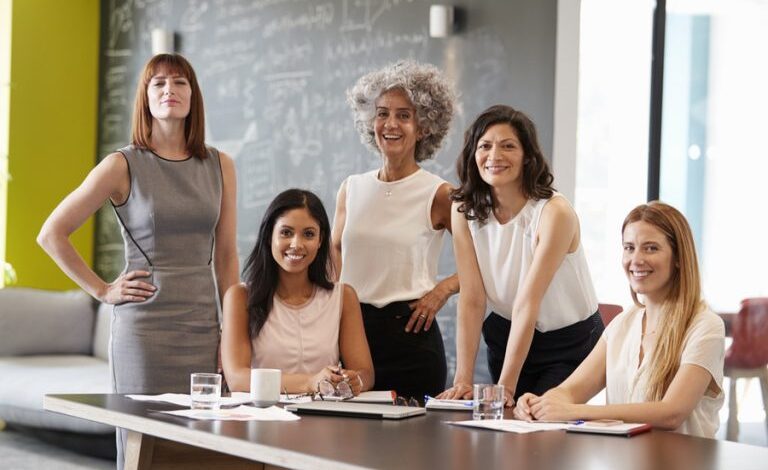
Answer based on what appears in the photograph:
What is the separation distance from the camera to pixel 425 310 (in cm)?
326

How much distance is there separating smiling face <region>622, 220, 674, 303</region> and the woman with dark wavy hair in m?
0.28

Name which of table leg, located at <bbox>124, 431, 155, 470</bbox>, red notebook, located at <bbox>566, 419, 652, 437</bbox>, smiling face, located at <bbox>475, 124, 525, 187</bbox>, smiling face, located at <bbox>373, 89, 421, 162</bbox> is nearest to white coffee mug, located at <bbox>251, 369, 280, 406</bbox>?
table leg, located at <bbox>124, 431, 155, 470</bbox>

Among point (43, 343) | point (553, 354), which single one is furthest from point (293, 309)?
point (43, 343)

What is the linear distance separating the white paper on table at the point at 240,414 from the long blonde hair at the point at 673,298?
80 centimetres

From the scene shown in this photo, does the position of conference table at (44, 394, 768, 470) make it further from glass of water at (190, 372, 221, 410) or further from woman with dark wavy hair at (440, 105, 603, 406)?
woman with dark wavy hair at (440, 105, 603, 406)

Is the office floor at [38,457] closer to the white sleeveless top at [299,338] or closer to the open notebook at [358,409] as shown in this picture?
the white sleeveless top at [299,338]

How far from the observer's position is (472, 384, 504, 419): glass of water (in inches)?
91.7

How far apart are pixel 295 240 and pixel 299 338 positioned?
254 mm

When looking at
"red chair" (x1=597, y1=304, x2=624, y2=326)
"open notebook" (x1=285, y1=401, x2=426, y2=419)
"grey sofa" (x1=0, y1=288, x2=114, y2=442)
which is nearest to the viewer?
"open notebook" (x1=285, y1=401, x2=426, y2=419)

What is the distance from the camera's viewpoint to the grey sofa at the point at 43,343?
→ 18.2 feet

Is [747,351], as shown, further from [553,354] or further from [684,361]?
[684,361]

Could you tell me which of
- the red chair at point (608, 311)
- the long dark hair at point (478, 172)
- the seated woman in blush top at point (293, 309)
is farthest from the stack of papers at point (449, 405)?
the red chair at point (608, 311)

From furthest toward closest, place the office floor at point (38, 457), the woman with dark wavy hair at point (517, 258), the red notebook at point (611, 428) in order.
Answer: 1. the office floor at point (38, 457)
2. the woman with dark wavy hair at point (517, 258)
3. the red notebook at point (611, 428)

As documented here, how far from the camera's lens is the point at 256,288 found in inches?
118
